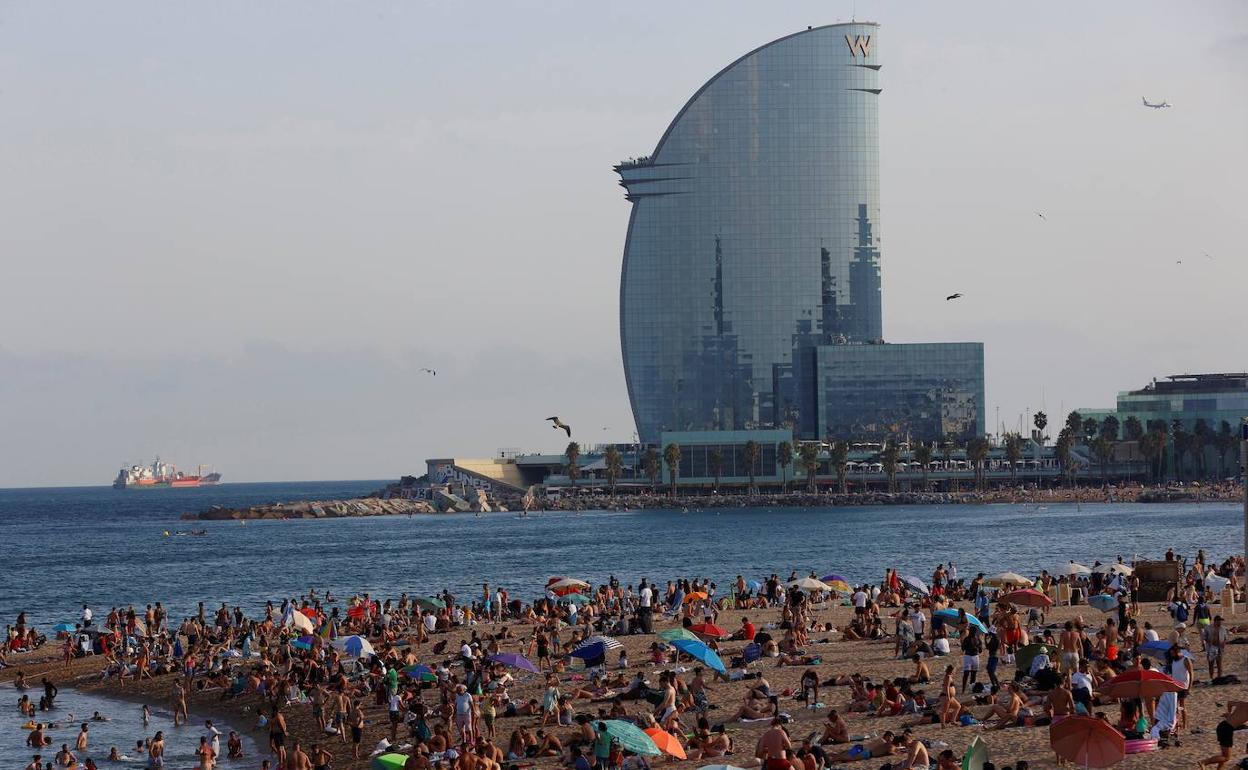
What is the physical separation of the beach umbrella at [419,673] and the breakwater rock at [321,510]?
14634cm

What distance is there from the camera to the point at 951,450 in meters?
191

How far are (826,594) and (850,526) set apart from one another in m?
72.1

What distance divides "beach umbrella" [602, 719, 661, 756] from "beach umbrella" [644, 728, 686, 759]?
0.24 m

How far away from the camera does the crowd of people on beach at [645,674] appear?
26547 mm

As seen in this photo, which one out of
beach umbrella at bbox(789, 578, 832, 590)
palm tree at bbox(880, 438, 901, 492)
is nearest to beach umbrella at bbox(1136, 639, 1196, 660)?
beach umbrella at bbox(789, 578, 832, 590)

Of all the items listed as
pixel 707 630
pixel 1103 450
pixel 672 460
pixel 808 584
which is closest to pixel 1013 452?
pixel 1103 450

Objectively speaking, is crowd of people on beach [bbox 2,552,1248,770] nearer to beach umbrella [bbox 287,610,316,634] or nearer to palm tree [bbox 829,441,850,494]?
beach umbrella [bbox 287,610,316,634]

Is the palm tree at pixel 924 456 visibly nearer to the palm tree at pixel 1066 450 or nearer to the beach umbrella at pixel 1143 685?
the palm tree at pixel 1066 450

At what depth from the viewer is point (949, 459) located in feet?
627

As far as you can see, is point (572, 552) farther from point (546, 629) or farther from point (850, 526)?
point (546, 629)

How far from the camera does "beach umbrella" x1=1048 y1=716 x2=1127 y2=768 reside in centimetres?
2186

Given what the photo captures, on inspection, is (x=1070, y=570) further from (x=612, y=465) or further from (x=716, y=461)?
(x=612, y=465)

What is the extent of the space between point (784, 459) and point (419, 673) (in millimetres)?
155015

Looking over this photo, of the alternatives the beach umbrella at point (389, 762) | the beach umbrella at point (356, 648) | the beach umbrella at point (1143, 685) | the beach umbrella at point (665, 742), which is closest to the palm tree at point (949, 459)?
the beach umbrella at point (356, 648)
